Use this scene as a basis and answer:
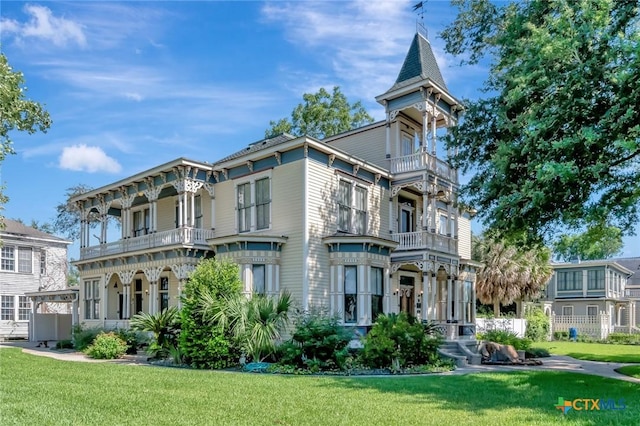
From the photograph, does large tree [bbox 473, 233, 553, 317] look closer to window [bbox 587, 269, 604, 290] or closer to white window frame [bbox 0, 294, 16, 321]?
window [bbox 587, 269, 604, 290]

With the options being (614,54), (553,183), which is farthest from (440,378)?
(614,54)

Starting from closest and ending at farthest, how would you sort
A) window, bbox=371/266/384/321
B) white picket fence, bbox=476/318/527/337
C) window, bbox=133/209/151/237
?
window, bbox=371/266/384/321
window, bbox=133/209/151/237
white picket fence, bbox=476/318/527/337

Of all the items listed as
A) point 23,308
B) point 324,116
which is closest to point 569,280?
point 324,116

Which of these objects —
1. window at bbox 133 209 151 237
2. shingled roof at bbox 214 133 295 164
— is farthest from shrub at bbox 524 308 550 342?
window at bbox 133 209 151 237

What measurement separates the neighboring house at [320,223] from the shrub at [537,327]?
34.8 ft

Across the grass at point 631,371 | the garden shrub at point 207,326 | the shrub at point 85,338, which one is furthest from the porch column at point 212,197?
the grass at point 631,371

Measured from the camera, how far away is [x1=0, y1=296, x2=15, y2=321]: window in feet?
118

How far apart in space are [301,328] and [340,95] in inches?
1093

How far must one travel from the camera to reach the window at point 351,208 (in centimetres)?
2178

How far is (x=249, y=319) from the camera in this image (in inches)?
651

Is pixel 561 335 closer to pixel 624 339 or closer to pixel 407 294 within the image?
pixel 624 339

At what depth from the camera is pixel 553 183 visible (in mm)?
12125

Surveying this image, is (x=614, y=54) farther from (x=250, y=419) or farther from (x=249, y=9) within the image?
→ (x=250, y=419)

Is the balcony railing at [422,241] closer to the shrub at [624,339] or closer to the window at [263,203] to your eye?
the window at [263,203]
